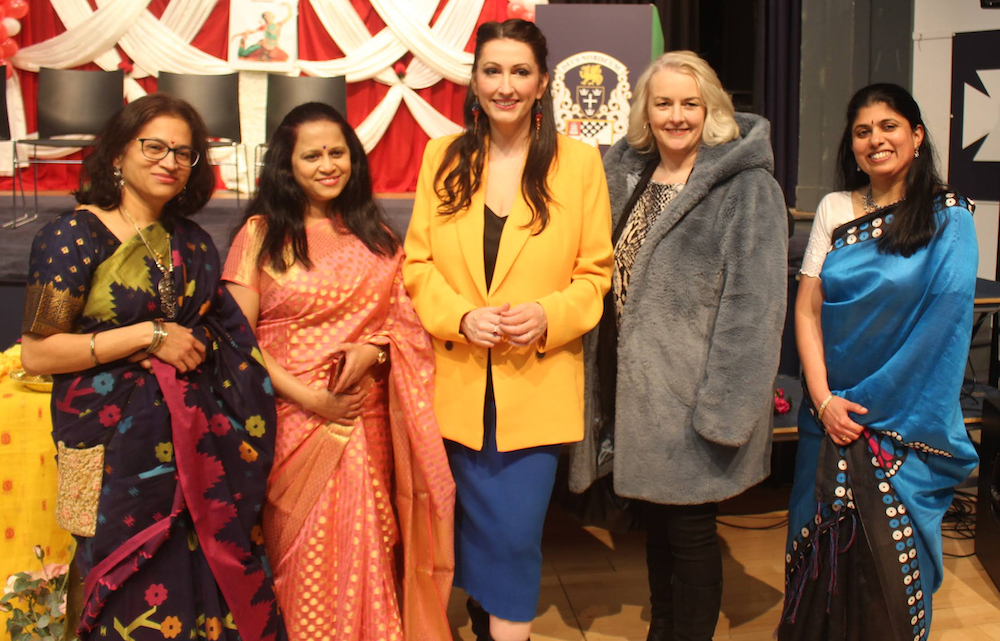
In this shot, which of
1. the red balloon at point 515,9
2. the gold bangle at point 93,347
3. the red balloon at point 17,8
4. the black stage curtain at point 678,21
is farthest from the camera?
the red balloon at point 515,9

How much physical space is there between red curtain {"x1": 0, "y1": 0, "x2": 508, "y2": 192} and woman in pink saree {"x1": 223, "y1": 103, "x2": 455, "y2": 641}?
16.1 ft

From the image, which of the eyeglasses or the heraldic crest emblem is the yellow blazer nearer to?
the eyeglasses

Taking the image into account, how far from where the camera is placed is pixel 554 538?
325cm

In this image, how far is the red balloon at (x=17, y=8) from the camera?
5.97 m

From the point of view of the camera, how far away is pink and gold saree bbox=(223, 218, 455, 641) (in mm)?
1873

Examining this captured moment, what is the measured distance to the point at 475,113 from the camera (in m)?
1.96

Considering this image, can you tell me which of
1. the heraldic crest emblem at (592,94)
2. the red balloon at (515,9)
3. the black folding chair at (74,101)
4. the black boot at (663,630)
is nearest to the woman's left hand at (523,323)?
the black boot at (663,630)

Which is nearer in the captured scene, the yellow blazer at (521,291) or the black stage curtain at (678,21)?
the yellow blazer at (521,291)

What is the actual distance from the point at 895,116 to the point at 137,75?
19.3 feet

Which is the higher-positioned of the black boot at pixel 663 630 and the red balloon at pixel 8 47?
the red balloon at pixel 8 47

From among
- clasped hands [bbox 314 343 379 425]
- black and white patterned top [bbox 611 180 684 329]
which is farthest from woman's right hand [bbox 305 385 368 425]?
black and white patterned top [bbox 611 180 684 329]

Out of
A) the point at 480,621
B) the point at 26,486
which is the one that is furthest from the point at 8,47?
the point at 480,621

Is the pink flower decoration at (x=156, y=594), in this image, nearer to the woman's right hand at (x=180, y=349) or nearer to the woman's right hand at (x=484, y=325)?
the woman's right hand at (x=180, y=349)

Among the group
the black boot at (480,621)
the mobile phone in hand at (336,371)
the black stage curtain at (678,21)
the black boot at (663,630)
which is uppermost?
the black stage curtain at (678,21)
